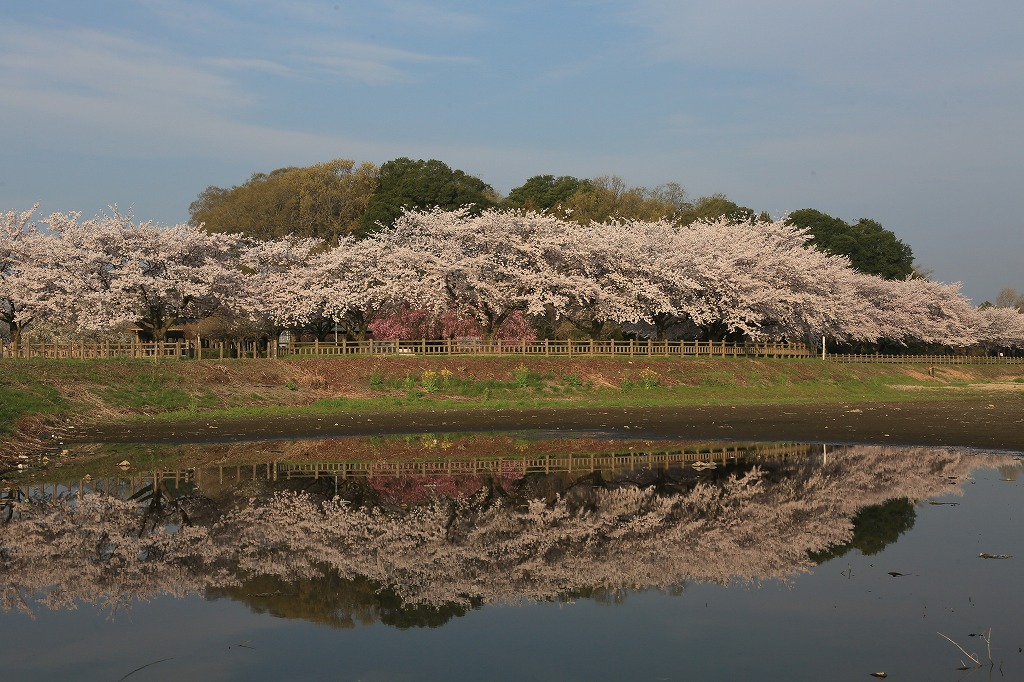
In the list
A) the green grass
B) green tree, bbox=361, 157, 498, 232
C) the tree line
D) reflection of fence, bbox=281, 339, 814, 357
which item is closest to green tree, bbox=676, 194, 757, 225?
the tree line

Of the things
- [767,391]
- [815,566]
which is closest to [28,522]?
[815,566]

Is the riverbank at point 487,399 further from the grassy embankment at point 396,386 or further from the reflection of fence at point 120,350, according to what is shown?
the reflection of fence at point 120,350

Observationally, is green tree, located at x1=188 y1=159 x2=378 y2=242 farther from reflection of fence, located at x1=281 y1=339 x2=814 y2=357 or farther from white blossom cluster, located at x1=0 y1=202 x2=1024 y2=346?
reflection of fence, located at x1=281 y1=339 x2=814 y2=357

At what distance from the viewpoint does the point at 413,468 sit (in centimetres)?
2931

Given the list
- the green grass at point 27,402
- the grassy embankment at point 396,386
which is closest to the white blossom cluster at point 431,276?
the grassy embankment at point 396,386

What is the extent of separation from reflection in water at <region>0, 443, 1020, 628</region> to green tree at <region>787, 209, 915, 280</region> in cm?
12052

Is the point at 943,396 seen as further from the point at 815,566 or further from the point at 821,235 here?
the point at 821,235

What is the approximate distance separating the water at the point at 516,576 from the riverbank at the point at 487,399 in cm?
1245

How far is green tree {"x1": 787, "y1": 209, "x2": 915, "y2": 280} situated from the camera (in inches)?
5664

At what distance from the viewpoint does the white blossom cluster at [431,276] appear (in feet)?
207

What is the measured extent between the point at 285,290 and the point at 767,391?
120 feet

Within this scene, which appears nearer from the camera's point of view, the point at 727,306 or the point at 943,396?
the point at 943,396

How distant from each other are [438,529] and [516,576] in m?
4.18

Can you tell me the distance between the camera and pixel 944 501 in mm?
22859
